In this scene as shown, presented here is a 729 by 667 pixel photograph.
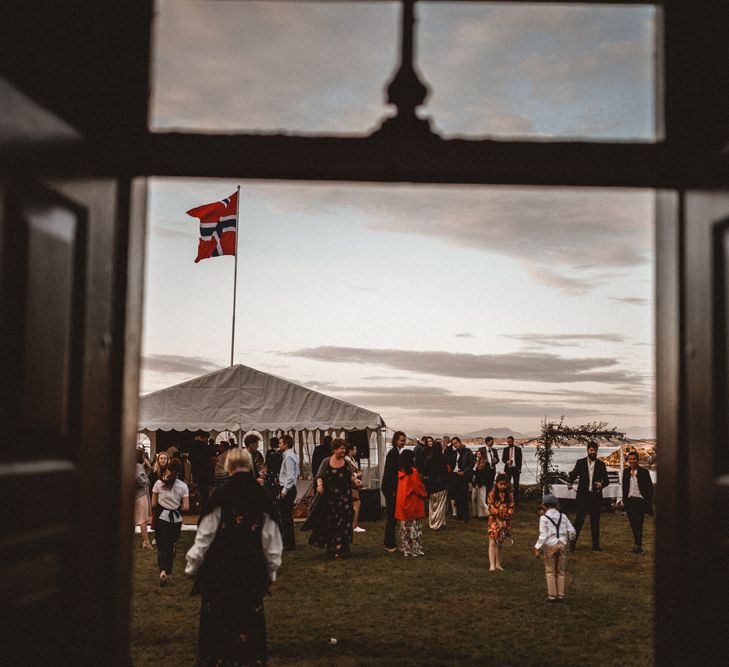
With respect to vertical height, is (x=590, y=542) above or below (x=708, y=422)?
below

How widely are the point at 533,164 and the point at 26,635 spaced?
6.40 feet

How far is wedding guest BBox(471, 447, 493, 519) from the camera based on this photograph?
72.8 ft

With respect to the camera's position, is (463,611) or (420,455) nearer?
(463,611)

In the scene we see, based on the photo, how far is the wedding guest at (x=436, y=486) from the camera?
20094mm

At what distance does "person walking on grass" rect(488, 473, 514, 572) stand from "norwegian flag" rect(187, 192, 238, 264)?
12396mm

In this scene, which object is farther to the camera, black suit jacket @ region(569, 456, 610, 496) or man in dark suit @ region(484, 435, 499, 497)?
man in dark suit @ region(484, 435, 499, 497)

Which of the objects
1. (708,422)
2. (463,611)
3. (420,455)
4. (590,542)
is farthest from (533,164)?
(420,455)

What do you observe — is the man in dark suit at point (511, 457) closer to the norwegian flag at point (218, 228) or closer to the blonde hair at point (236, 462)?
the norwegian flag at point (218, 228)

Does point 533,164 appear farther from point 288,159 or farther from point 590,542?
point 590,542

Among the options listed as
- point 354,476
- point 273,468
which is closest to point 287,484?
point 273,468

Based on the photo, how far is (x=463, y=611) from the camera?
10312mm

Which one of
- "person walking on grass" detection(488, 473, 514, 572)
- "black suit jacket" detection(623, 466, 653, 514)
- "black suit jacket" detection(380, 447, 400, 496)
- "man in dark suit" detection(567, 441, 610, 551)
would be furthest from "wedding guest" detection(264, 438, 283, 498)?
"black suit jacket" detection(623, 466, 653, 514)

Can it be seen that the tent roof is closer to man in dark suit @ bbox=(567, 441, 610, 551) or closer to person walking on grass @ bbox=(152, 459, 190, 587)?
man in dark suit @ bbox=(567, 441, 610, 551)

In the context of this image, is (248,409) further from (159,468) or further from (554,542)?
(554,542)
